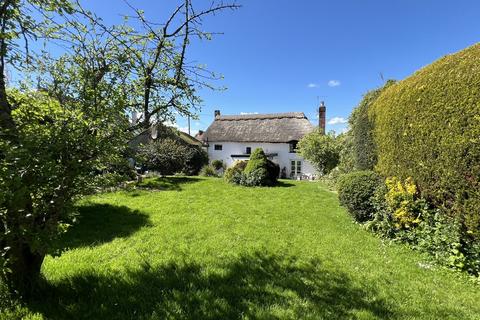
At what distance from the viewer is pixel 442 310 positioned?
350 centimetres

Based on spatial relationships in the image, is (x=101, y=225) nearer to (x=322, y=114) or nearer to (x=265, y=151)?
(x=265, y=151)

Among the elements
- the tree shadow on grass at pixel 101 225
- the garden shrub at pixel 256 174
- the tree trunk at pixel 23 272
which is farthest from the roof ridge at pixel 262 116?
the tree trunk at pixel 23 272

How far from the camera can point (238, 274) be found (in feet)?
13.8

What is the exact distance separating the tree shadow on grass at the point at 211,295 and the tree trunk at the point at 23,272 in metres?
0.21

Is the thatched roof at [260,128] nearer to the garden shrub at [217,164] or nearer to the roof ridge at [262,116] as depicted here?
the roof ridge at [262,116]

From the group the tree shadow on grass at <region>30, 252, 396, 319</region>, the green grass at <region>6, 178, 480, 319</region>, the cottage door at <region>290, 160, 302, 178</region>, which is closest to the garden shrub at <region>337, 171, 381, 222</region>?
the green grass at <region>6, 178, 480, 319</region>

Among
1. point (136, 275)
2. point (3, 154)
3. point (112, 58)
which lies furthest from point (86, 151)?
point (136, 275)

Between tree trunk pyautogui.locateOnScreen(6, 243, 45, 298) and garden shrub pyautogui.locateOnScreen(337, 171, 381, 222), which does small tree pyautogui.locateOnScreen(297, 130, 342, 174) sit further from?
tree trunk pyautogui.locateOnScreen(6, 243, 45, 298)

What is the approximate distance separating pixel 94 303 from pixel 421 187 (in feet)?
19.9

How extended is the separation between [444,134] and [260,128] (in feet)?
85.3

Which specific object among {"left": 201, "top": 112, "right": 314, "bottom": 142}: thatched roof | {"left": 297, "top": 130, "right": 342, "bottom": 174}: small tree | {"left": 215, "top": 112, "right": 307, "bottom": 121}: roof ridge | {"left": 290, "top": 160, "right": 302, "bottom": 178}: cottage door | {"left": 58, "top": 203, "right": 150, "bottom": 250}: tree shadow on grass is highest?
{"left": 215, "top": 112, "right": 307, "bottom": 121}: roof ridge

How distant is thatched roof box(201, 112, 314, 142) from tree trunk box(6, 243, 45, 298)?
25665mm

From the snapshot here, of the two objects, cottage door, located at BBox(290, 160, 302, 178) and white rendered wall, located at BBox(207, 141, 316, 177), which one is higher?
white rendered wall, located at BBox(207, 141, 316, 177)

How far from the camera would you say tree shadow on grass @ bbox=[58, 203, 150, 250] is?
→ 18.2 feet
